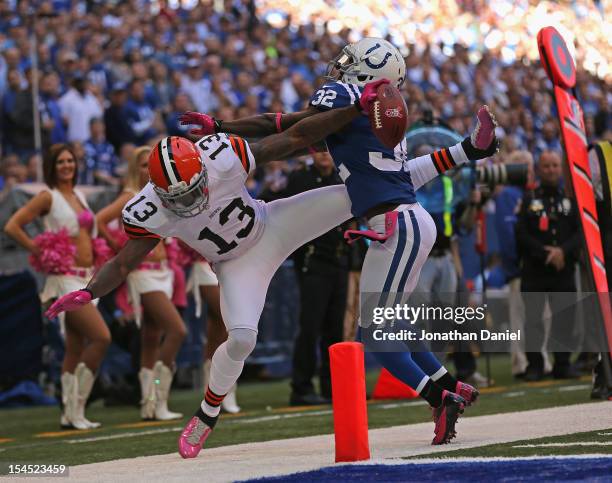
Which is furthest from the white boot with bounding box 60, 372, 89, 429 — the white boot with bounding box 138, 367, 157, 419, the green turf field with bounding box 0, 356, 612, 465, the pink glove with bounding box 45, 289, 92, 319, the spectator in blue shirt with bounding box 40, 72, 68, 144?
the spectator in blue shirt with bounding box 40, 72, 68, 144

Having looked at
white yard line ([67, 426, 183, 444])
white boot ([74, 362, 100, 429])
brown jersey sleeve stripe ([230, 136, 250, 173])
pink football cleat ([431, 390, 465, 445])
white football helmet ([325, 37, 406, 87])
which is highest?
white football helmet ([325, 37, 406, 87])

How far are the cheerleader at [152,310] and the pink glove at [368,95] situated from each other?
3477 millimetres

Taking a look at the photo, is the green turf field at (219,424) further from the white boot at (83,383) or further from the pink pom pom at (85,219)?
the pink pom pom at (85,219)

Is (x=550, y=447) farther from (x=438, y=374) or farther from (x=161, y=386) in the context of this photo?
(x=161, y=386)

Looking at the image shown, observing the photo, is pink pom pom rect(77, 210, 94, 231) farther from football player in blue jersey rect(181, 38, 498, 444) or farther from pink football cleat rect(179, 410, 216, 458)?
pink football cleat rect(179, 410, 216, 458)

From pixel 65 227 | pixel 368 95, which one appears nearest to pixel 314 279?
pixel 65 227

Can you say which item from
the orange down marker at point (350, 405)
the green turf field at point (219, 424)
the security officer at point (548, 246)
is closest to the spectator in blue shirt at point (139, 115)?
the green turf field at point (219, 424)

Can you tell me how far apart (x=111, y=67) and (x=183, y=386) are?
4.46 meters

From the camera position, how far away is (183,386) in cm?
1233

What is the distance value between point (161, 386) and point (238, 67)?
29.7 ft

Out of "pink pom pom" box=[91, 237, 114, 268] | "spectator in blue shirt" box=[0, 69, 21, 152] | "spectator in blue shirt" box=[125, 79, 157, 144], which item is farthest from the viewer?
"spectator in blue shirt" box=[125, 79, 157, 144]

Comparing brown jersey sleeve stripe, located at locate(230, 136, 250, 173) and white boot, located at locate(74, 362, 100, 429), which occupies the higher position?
brown jersey sleeve stripe, located at locate(230, 136, 250, 173)

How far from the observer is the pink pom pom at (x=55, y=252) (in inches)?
354

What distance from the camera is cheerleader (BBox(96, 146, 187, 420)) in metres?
9.22
